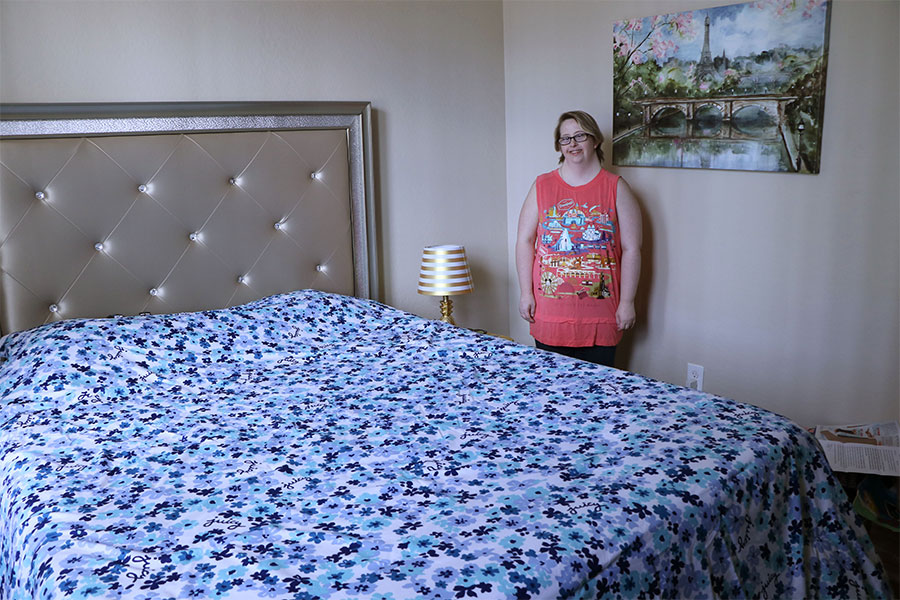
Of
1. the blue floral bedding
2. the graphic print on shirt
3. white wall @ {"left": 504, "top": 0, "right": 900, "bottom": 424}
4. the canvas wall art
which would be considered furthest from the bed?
the canvas wall art

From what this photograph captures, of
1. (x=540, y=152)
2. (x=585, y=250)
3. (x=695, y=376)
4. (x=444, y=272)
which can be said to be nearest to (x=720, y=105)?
(x=585, y=250)

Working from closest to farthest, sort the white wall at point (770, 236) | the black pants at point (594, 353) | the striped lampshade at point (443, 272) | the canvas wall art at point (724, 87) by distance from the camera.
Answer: the white wall at point (770, 236)
the canvas wall art at point (724, 87)
the black pants at point (594, 353)
the striped lampshade at point (443, 272)

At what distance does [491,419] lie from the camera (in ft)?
6.53

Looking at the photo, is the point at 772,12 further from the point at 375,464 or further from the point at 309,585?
the point at 309,585

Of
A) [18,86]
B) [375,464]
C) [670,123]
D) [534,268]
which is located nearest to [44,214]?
[18,86]

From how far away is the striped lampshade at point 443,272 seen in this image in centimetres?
334

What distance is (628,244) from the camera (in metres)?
3.04

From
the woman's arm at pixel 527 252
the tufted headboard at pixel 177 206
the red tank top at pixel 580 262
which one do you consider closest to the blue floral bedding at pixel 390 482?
the tufted headboard at pixel 177 206

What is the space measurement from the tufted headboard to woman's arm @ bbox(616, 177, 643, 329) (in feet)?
3.47

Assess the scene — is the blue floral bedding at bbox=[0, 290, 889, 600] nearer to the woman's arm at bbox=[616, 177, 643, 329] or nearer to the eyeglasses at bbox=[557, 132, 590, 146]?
the woman's arm at bbox=[616, 177, 643, 329]

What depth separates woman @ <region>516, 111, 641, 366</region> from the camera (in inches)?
120

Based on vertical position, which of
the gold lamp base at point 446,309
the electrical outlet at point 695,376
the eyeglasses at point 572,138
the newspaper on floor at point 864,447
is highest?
the eyeglasses at point 572,138

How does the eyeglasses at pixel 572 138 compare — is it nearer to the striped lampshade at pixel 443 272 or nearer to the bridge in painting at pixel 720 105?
the bridge in painting at pixel 720 105

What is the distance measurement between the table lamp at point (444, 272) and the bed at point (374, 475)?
2.29 ft
